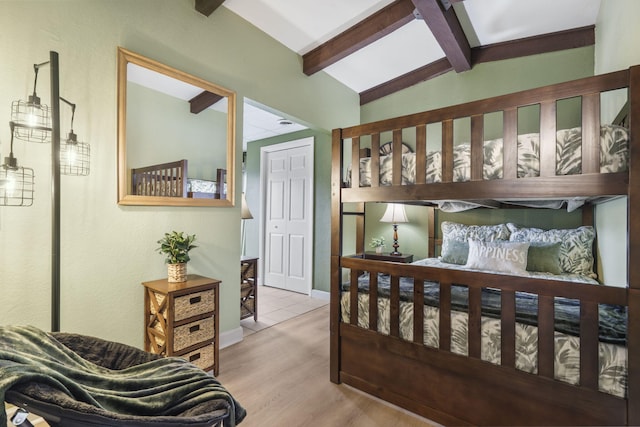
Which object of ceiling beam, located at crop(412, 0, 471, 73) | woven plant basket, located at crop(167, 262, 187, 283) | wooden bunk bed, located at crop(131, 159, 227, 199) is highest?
ceiling beam, located at crop(412, 0, 471, 73)

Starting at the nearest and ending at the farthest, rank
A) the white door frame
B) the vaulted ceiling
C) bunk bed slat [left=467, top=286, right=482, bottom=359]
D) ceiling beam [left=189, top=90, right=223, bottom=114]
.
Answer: bunk bed slat [left=467, top=286, right=482, bottom=359], ceiling beam [left=189, top=90, right=223, bottom=114], the vaulted ceiling, the white door frame

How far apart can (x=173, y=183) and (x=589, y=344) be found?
102 inches

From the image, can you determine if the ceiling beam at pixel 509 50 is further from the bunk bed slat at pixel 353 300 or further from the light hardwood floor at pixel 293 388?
the light hardwood floor at pixel 293 388

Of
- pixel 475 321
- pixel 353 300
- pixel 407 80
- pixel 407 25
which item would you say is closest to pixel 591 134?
pixel 475 321

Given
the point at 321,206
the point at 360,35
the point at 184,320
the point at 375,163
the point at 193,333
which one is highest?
the point at 360,35

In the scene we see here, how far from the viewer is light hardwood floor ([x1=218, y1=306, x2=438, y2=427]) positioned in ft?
5.57

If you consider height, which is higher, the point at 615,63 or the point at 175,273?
the point at 615,63

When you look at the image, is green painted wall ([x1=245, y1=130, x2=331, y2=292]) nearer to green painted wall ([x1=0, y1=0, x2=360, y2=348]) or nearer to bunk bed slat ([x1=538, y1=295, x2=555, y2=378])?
green painted wall ([x1=0, y1=0, x2=360, y2=348])

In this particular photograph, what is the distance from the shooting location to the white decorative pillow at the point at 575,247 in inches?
97.4

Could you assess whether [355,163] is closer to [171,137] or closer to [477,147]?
[477,147]

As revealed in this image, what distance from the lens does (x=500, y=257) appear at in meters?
2.45

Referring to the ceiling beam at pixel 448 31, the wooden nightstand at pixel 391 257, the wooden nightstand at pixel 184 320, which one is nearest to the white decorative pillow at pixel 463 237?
the wooden nightstand at pixel 391 257

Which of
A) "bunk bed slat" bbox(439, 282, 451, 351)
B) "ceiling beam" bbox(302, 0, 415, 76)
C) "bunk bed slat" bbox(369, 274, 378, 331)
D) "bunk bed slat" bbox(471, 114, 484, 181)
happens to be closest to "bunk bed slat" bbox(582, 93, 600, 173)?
"bunk bed slat" bbox(471, 114, 484, 181)

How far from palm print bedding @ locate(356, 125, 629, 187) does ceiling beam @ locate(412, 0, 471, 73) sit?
1.39 meters
